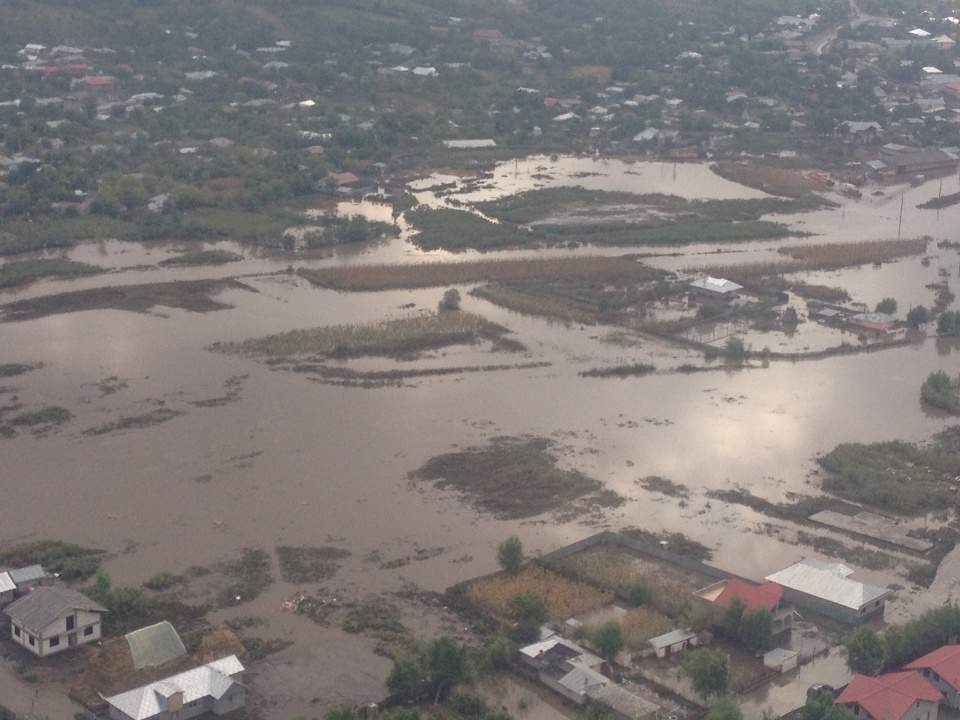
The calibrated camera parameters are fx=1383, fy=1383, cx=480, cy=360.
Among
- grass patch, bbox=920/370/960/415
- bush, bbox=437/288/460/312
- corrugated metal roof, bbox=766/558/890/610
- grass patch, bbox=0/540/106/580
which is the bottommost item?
corrugated metal roof, bbox=766/558/890/610

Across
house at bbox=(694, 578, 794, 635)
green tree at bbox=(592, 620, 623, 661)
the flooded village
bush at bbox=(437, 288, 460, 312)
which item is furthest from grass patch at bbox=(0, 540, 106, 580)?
bush at bbox=(437, 288, 460, 312)

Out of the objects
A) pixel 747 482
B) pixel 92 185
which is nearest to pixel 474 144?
pixel 92 185

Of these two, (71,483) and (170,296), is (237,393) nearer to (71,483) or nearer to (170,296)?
(71,483)

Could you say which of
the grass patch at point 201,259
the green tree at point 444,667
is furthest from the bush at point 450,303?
the green tree at point 444,667

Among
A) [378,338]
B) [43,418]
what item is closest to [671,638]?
[43,418]

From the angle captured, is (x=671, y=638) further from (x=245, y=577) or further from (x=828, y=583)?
(x=245, y=577)

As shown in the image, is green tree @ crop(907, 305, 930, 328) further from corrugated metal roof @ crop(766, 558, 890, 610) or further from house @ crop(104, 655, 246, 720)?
house @ crop(104, 655, 246, 720)
